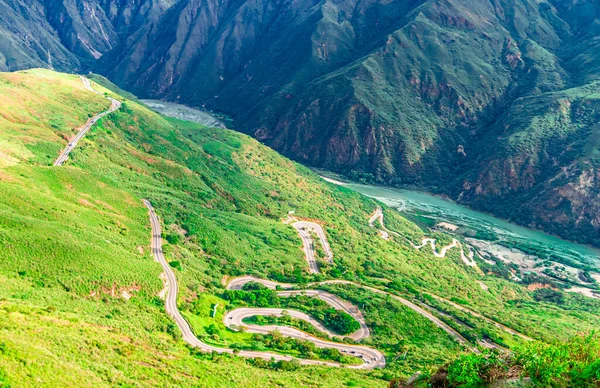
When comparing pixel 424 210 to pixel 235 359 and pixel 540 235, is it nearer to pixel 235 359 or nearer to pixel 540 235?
pixel 540 235

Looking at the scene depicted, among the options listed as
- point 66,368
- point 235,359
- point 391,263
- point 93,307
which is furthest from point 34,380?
point 391,263

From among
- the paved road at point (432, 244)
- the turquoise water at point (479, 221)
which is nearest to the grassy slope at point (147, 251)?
the paved road at point (432, 244)

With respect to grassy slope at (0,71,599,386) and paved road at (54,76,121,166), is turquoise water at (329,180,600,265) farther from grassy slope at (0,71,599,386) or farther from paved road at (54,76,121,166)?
paved road at (54,76,121,166)

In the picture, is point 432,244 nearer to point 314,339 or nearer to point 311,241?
point 311,241

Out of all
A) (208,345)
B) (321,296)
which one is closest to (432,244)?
(321,296)

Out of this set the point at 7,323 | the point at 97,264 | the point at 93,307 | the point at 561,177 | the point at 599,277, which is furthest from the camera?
the point at 561,177

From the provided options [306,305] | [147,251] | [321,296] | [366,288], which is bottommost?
[306,305]
